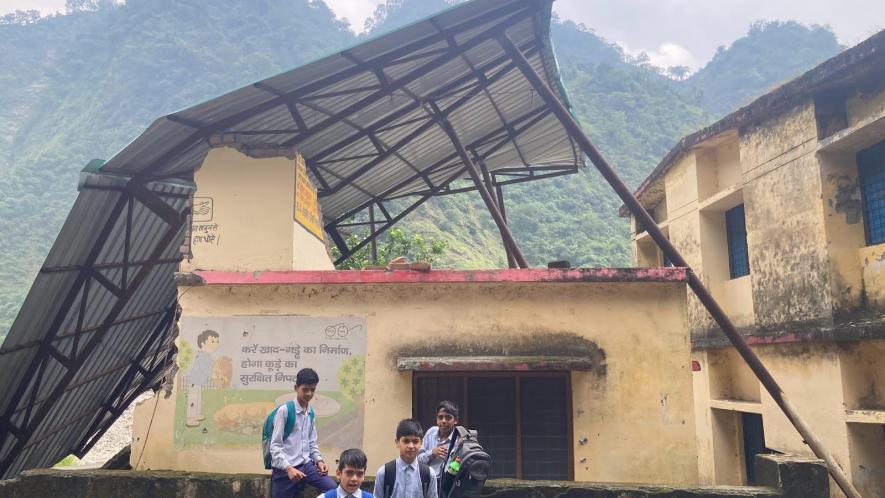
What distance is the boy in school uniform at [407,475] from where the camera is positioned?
3752mm

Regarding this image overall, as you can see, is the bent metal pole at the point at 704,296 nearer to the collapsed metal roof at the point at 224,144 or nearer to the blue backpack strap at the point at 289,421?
the collapsed metal roof at the point at 224,144

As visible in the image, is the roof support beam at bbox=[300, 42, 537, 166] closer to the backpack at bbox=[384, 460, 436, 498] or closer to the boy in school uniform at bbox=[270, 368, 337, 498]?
the boy in school uniform at bbox=[270, 368, 337, 498]

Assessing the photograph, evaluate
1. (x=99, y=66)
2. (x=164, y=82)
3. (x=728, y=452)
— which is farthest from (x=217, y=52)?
(x=728, y=452)

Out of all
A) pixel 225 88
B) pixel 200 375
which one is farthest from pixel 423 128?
pixel 225 88

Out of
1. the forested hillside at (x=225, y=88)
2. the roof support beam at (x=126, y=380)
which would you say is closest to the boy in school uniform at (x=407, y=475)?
the roof support beam at (x=126, y=380)

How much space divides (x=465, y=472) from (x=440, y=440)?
415mm

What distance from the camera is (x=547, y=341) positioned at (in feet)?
21.5

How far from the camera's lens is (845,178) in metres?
8.91

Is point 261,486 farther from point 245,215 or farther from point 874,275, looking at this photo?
point 874,275

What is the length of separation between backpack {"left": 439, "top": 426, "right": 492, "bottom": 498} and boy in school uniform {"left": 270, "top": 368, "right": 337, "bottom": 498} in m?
1.11

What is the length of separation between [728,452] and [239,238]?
10127 millimetres

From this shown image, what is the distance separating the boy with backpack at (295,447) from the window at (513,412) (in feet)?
6.32

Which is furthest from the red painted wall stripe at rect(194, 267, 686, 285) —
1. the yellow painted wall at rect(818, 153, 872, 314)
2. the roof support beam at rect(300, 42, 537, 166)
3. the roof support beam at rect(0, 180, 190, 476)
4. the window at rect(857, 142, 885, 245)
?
the window at rect(857, 142, 885, 245)

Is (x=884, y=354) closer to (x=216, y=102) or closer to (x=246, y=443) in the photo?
(x=246, y=443)
